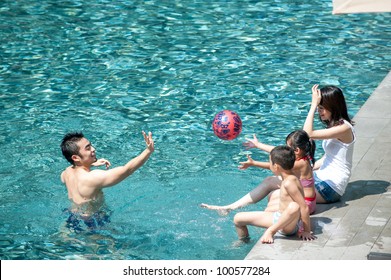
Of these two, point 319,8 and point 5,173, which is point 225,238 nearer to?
point 5,173

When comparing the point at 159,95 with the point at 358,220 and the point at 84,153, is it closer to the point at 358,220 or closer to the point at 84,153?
the point at 84,153

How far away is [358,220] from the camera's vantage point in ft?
26.6

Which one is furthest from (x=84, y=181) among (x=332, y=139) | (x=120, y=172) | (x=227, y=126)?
(x=332, y=139)

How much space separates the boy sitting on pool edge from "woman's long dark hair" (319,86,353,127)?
78cm

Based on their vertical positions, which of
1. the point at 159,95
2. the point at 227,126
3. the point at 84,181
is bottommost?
the point at 159,95

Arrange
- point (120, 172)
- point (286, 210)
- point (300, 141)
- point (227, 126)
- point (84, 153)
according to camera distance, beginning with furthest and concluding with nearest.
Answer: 1. point (227, 126)
2. point (84, 153)
3. point (120, 172)
4. point (300, 141)
5. point (286, 210)

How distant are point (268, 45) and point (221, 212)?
20.8 ft

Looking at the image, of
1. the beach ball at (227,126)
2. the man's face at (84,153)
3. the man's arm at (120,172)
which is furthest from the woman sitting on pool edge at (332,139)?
the man's face at (84,153)

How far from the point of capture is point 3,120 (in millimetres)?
11984

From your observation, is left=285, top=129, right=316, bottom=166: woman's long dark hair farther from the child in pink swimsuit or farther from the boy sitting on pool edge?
the boy sitting on pool edge

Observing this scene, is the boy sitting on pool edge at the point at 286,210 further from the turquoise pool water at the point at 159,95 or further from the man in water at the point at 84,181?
the man in water at the point at 84,181

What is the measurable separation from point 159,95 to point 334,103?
478 cm

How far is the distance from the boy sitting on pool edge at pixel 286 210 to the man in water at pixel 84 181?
4.63 ft

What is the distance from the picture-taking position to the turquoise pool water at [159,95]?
8.98m
